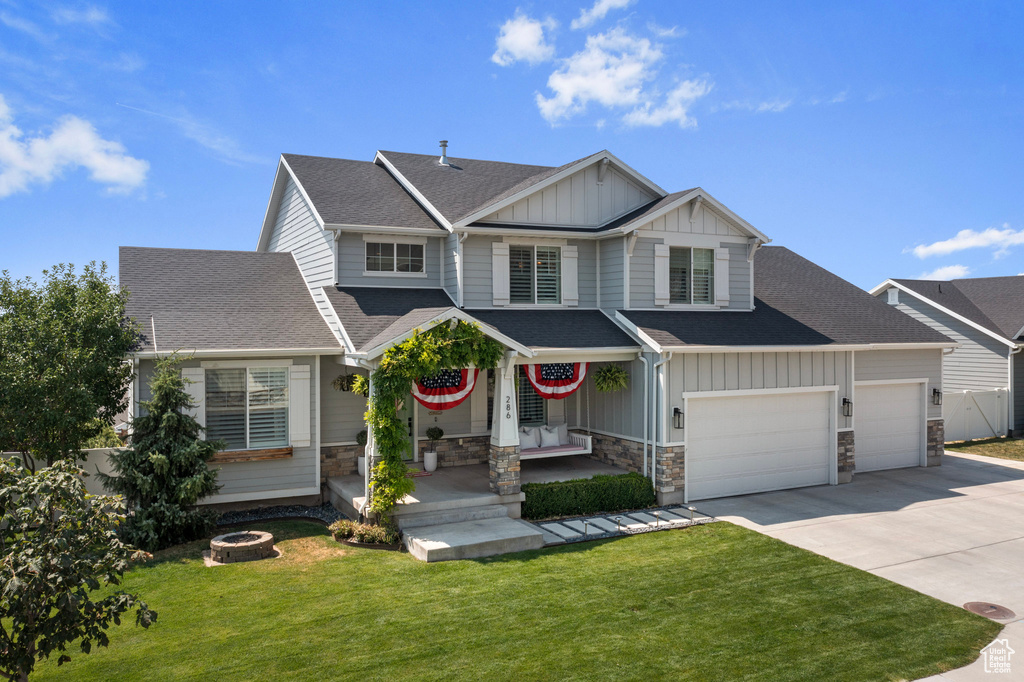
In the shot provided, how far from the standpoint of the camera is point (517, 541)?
10984 mm

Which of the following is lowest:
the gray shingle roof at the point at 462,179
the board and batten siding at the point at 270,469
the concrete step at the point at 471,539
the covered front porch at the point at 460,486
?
the concrete step at the point at 471,539

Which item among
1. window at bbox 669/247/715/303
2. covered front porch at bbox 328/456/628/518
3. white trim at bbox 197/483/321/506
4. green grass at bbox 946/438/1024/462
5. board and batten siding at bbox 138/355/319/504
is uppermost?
window at bbox 669/247/715/303

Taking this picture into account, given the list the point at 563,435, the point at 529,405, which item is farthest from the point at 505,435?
the point at 529,405

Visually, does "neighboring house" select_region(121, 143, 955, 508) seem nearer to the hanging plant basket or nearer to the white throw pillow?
the white throw pillow

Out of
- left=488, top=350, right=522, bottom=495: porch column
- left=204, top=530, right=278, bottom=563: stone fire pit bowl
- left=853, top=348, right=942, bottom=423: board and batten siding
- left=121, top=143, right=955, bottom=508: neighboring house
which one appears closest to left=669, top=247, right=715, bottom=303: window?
left=121, top=143, right=955, bottom=508: neighboring house

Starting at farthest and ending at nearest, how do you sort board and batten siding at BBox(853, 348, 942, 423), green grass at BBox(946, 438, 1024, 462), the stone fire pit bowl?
green grass at BBox(946, 438, 1024, 462)
board and batten siding at BBox(853, 348, 942, 423)
the stone fire pit bowl

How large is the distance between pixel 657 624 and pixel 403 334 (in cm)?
583

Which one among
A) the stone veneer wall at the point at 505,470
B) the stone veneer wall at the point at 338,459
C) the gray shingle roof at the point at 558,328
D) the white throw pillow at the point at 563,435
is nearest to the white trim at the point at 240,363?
the stone veneer wall at the point at 338,459

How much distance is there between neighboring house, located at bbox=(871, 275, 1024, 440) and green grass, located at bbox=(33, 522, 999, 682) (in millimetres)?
15776

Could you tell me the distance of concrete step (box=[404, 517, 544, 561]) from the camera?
34.5 ft

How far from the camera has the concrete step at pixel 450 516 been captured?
38.1 ft

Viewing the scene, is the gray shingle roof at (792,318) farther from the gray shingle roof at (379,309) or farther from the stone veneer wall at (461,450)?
the gray shingle roof at (379,309)

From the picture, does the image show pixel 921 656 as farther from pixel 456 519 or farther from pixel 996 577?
pixel 456 519

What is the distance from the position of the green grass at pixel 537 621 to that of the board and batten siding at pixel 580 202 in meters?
7.52
